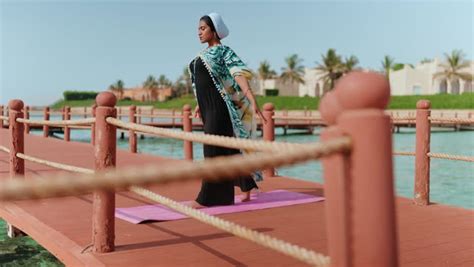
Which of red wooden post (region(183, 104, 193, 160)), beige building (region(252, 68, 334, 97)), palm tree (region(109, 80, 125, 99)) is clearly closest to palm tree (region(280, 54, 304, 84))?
beige building (region(252, 68, 334, 97))

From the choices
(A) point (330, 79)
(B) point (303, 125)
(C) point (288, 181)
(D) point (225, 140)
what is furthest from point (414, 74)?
(D) point (225, 140)

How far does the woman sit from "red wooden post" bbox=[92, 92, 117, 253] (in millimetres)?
1295

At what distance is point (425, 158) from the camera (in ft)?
15.5

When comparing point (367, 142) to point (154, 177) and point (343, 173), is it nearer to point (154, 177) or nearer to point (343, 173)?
point (343, 173)

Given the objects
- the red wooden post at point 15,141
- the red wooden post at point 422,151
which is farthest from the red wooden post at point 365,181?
the red wooden post at point 15,141

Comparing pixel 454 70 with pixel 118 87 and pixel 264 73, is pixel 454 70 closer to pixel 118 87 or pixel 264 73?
pixel 264 73

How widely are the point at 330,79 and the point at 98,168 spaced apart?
2435 inches

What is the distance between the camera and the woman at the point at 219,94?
14.0 ft

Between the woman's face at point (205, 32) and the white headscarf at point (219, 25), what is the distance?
55mm

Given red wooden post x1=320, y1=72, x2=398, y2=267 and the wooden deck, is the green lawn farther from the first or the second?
red wooden post x1=320, y1=72, x2=398, y2=267

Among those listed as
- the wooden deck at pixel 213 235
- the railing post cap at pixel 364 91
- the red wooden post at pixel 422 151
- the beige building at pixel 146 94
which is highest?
the beige building at pixel 146 94

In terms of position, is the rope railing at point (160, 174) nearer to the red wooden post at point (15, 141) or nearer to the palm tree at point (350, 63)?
the red wooden post at point (15, 141)

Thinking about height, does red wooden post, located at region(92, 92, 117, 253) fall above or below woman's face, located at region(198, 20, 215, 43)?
below

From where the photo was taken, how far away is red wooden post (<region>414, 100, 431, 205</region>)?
4691 mm
